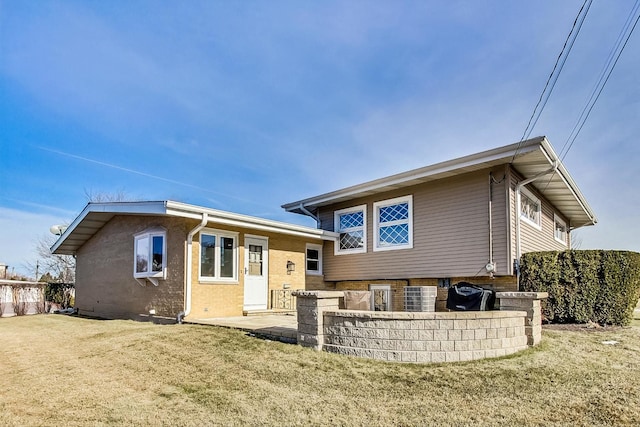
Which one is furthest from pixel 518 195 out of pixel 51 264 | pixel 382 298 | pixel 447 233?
pixel 51 264

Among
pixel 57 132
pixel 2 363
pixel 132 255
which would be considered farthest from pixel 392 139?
pixel 57 132

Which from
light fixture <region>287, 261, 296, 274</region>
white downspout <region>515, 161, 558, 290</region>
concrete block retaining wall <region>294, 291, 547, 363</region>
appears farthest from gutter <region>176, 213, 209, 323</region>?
white downspout <region>515, 161, 558, 290</region>

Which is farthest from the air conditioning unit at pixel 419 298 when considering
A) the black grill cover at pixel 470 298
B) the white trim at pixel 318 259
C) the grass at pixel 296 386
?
the white trim at pixel 318 259

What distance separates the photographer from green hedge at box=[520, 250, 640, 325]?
26.6ft

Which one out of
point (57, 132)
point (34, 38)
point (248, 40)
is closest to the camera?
point (34, 38)

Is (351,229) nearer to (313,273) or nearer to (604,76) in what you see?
(313,273)

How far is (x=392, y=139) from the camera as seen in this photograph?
12938 mm

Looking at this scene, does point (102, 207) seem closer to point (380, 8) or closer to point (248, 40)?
point (248, 40)

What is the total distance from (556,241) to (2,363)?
1392cm

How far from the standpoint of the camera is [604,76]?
7.37 m

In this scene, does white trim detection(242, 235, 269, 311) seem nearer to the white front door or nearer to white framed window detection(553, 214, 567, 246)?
the white front door

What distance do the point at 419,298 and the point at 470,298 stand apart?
6.88 feet

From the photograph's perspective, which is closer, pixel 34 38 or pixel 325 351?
pixel 325 351

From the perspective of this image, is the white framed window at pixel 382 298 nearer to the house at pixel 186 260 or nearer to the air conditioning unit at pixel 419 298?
the house at pixel 186 260
